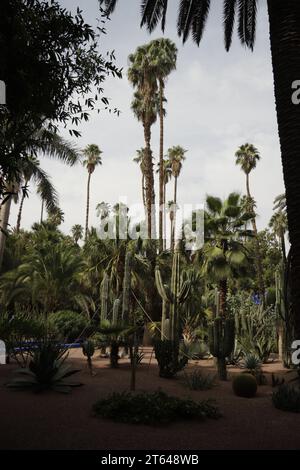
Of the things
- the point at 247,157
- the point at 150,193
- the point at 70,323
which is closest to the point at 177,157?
the point at 247,157

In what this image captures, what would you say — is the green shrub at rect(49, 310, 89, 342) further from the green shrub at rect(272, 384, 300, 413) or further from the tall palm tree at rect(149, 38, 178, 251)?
the green shrub at rect(272, 384, 300, 413)

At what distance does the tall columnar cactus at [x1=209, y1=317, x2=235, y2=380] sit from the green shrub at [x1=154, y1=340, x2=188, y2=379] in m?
1.10

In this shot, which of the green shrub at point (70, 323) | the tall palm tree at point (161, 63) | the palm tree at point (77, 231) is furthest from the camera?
the palm tree at point (77, 231)

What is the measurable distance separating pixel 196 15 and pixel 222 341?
31.2 feet

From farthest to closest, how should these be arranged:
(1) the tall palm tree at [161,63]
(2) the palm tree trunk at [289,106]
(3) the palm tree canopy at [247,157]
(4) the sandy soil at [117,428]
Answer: (3) the palm tree canopy at [247,157]
(1) the tall palm tree at [161,63]
(2) the palm tree trunk at [289,106]
(4) the sandy soil at [117,428]

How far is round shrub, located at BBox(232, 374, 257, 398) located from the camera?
10.1m

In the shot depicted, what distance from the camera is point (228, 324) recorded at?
12.6 meters

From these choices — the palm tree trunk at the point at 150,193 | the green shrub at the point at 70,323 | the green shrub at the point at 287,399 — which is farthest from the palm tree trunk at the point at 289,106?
the palm tree trunk at the point at 150,193

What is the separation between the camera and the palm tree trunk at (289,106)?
23.8 feet

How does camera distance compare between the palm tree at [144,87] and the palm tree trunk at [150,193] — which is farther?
the palm tree at [144,87]

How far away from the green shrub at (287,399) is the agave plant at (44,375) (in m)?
4.51

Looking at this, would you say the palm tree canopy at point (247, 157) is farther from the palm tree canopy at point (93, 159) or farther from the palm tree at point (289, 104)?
the palm tree at point (289, 104)
